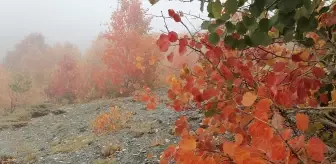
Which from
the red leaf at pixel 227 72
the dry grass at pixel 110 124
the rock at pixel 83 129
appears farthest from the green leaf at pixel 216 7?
the rock at pixel 83 129

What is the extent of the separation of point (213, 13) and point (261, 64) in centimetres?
128

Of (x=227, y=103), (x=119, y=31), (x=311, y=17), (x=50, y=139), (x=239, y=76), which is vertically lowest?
(x=50, y=139)

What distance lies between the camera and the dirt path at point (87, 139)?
659 cm

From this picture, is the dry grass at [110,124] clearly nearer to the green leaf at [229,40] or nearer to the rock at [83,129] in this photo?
the rock at [83,129]

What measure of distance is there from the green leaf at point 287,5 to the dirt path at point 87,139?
4123mm

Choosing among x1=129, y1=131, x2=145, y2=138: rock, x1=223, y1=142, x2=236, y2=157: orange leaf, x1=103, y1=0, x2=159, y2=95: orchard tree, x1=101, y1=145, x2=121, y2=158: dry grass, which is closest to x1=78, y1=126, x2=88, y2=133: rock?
x1=129, y1=131, x2=145, y2=138: rock

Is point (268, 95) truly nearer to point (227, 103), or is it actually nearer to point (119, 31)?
point (227, 103)

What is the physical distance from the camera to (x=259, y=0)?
131 cm

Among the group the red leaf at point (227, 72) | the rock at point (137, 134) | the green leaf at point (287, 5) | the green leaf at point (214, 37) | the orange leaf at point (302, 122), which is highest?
the green leaf at point (287, 5)

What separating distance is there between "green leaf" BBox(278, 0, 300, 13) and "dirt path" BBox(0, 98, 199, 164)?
4.12 m

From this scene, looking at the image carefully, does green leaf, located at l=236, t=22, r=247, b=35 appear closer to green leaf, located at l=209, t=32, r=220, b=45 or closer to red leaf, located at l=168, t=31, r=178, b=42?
green leaf, located at l=209, t=32, r=220, b=45

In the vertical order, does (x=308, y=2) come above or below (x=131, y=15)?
below

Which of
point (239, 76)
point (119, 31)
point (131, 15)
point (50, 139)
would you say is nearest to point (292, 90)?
point (239, 76)

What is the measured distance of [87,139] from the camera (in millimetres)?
8570
